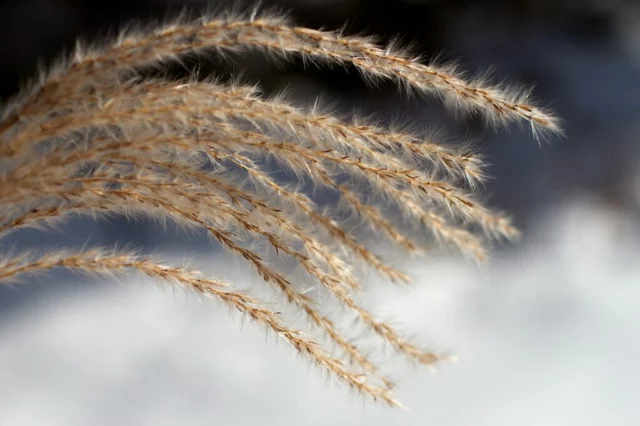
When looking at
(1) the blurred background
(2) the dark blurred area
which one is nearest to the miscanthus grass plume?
(1) the blurred background

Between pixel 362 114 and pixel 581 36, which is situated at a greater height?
pixel 581 36

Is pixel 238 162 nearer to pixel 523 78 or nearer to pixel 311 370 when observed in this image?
pixel 311 370

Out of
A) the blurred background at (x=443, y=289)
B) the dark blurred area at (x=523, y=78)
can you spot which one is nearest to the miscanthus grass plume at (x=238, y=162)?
the blurred background at (x=443, y=289)

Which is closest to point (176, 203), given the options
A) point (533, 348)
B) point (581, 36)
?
point (533, 348)

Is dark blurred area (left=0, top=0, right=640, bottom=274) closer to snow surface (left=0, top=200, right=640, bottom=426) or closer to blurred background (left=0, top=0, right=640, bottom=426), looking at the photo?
blurred background (left=0, top=0, right=640, bottom=426)

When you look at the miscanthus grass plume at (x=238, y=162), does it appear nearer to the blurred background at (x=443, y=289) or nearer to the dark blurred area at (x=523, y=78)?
the blurred background at (x=443, y=289)

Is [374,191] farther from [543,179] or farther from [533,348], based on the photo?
[543,179]

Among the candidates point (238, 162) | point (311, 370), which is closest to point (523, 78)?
point (311, 370)
